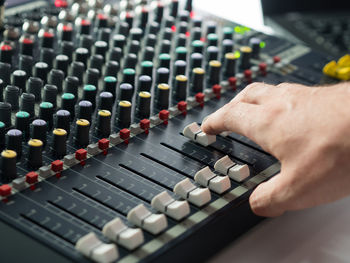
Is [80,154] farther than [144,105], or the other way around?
[144,105]

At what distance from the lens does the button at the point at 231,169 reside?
1.33 m

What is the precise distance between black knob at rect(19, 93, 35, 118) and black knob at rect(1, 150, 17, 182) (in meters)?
0.18

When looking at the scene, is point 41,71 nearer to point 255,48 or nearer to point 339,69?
point 255,48

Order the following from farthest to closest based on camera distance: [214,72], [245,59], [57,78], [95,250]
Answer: [245,59] < [214,72] < [57,78] < [95,250]

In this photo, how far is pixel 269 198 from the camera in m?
A: 1.25

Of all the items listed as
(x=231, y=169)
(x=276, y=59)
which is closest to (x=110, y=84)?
(x=231, y=169)

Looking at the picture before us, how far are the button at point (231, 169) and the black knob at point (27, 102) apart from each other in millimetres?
391

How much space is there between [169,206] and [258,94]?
1.05ft

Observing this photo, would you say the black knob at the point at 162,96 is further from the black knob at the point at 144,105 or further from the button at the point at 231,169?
the button at the point at 231,169

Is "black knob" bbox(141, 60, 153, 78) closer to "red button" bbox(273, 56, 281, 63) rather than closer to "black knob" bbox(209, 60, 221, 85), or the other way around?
"black knob" bbox(209, 60, 221, 85)

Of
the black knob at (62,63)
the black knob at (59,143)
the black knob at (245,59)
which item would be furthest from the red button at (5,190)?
the black knob at (245,59)

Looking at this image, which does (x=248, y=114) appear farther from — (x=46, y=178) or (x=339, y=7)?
(x=339, y=7)

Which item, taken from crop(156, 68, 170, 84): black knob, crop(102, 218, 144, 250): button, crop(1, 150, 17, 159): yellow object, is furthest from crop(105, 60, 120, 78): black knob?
crop(102, 218, 144, 250): button

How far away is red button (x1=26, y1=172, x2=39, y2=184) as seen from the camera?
1207 millimetres
